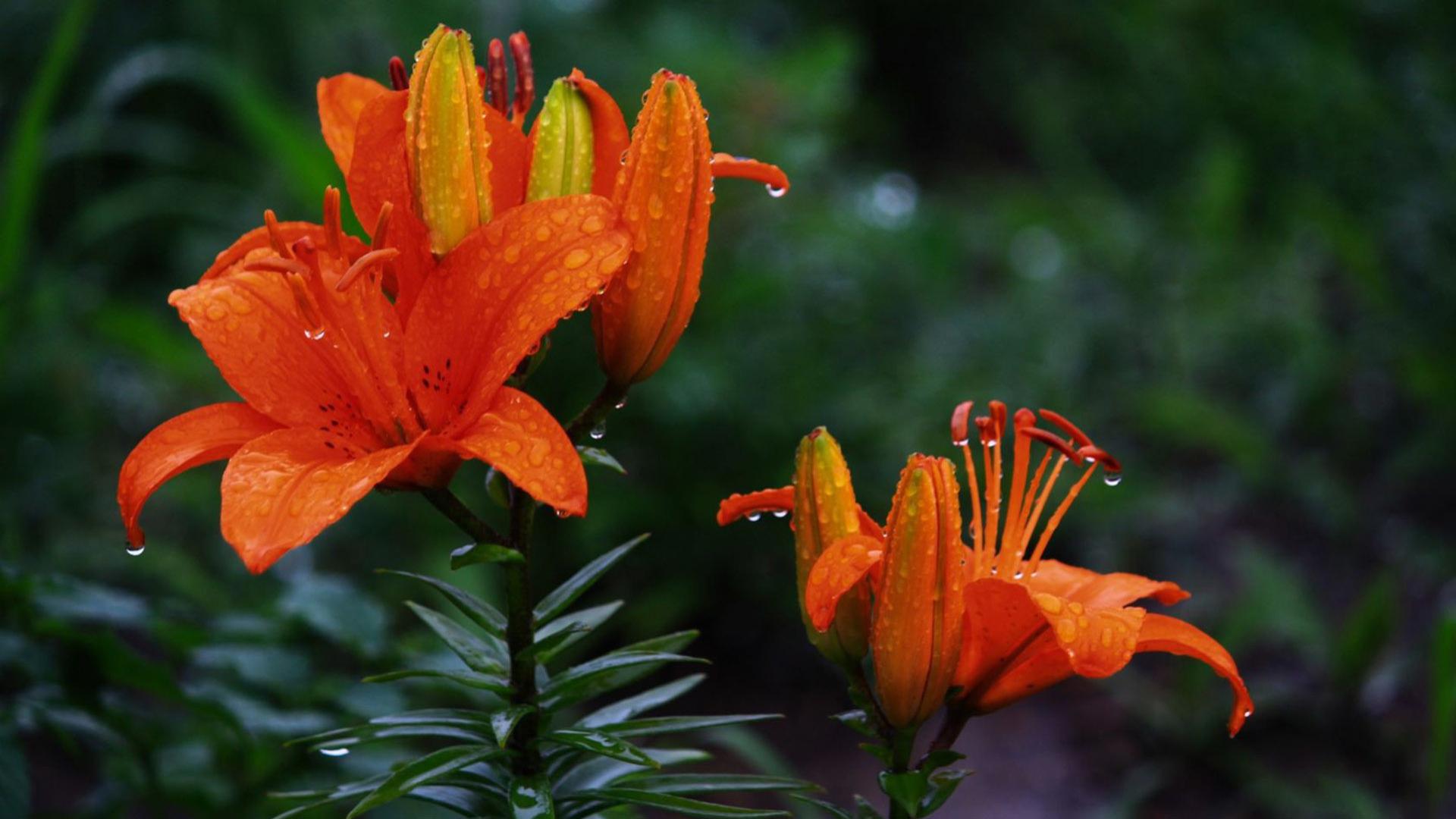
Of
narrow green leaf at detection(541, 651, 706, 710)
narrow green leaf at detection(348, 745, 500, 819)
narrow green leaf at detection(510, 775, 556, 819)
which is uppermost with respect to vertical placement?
narrow green leaf at detection(541, 651, 706, 710)

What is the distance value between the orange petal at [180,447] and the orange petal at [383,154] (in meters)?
0.18

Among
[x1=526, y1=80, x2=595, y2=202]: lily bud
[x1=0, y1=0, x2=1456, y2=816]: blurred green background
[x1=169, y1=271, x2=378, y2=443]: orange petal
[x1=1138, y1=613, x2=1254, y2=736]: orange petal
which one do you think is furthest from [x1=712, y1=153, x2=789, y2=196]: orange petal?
[x1=0, y1=0, x2=1456, y2=816]: blurred green background

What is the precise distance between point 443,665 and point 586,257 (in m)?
0.66

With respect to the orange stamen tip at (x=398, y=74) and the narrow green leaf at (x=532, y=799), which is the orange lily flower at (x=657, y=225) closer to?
the orange stamen tip at (x=398, y=74)

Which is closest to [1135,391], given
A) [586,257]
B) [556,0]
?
[556,0]

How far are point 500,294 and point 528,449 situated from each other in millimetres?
148

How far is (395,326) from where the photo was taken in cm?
102

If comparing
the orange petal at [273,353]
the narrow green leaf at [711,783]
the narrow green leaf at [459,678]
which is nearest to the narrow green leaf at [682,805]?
the narrow green leaf at [711,783]

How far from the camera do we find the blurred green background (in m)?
1.82

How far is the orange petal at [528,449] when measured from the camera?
839 millimetres

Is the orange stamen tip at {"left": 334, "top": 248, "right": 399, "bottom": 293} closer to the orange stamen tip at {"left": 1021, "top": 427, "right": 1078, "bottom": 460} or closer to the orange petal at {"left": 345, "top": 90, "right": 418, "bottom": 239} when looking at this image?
the orange petal at {"left": 345, "top": 90, "right": 418, "bottom": 239}

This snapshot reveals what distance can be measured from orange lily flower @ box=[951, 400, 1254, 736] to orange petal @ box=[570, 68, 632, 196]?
0.33 m

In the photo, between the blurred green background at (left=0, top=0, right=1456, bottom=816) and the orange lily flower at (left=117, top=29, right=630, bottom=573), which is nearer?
the orange lily flower at (left=117, top=29, right=630, bottom=573)

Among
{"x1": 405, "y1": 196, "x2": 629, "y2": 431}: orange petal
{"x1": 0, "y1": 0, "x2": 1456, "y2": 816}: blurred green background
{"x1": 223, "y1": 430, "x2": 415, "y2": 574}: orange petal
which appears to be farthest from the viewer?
{"x1": 0, "y1": 0, "x2": 1456, "y2": 816}: blurred green background
